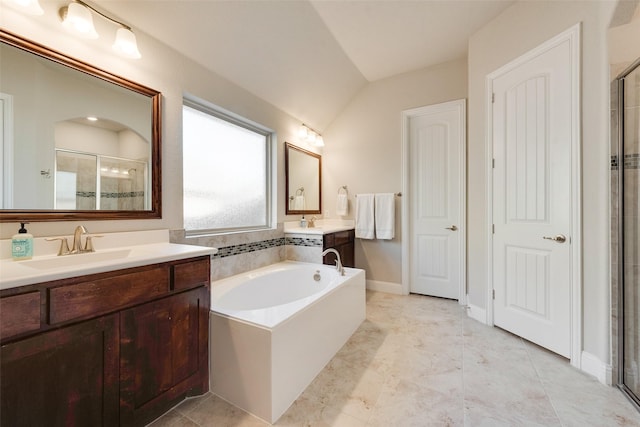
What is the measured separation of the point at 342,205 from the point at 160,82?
2.33 meters

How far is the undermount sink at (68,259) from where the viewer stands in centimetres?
117

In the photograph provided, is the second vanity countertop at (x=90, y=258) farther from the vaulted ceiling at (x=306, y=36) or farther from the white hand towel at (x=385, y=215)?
the white hand towel at (x=385, y=215)

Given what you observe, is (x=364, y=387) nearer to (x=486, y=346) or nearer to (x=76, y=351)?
(x=486, y=346)

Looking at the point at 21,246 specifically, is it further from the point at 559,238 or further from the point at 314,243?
the point at 559,238

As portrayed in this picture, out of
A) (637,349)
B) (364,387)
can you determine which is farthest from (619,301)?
(364,387)

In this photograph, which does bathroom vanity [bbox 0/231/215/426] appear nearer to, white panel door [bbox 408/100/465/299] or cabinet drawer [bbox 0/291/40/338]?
cabinet drawer [bbox 0/291/40/338]

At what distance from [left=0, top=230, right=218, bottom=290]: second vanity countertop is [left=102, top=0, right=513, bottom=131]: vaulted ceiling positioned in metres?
1.33

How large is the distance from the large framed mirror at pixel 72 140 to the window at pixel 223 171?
0.40m

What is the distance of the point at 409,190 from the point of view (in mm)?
3205

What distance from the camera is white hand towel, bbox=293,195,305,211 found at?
316 cm

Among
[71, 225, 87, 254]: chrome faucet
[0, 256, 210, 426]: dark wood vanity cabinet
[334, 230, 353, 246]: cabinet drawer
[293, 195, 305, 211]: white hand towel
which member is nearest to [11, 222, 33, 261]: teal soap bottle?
[71, 225, 87, 254]: chrome faucet

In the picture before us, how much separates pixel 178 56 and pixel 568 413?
3.18 m

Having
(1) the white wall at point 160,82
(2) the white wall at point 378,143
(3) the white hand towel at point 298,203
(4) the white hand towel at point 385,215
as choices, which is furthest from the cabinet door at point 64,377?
(2) the white wall at point 378,143

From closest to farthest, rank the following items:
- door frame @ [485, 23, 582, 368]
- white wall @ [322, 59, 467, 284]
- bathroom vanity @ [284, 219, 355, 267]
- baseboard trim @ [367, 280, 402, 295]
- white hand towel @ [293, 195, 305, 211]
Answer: door frame @ [485, 23, 582, 368]
bathroom vanity @ [284, 219, 355, 267]
white wall @ [322, 59, 467, 284]
white hand towel @ [293, 195, 305, 211]
baseboard trim @ [367, 280, 402, 295]
